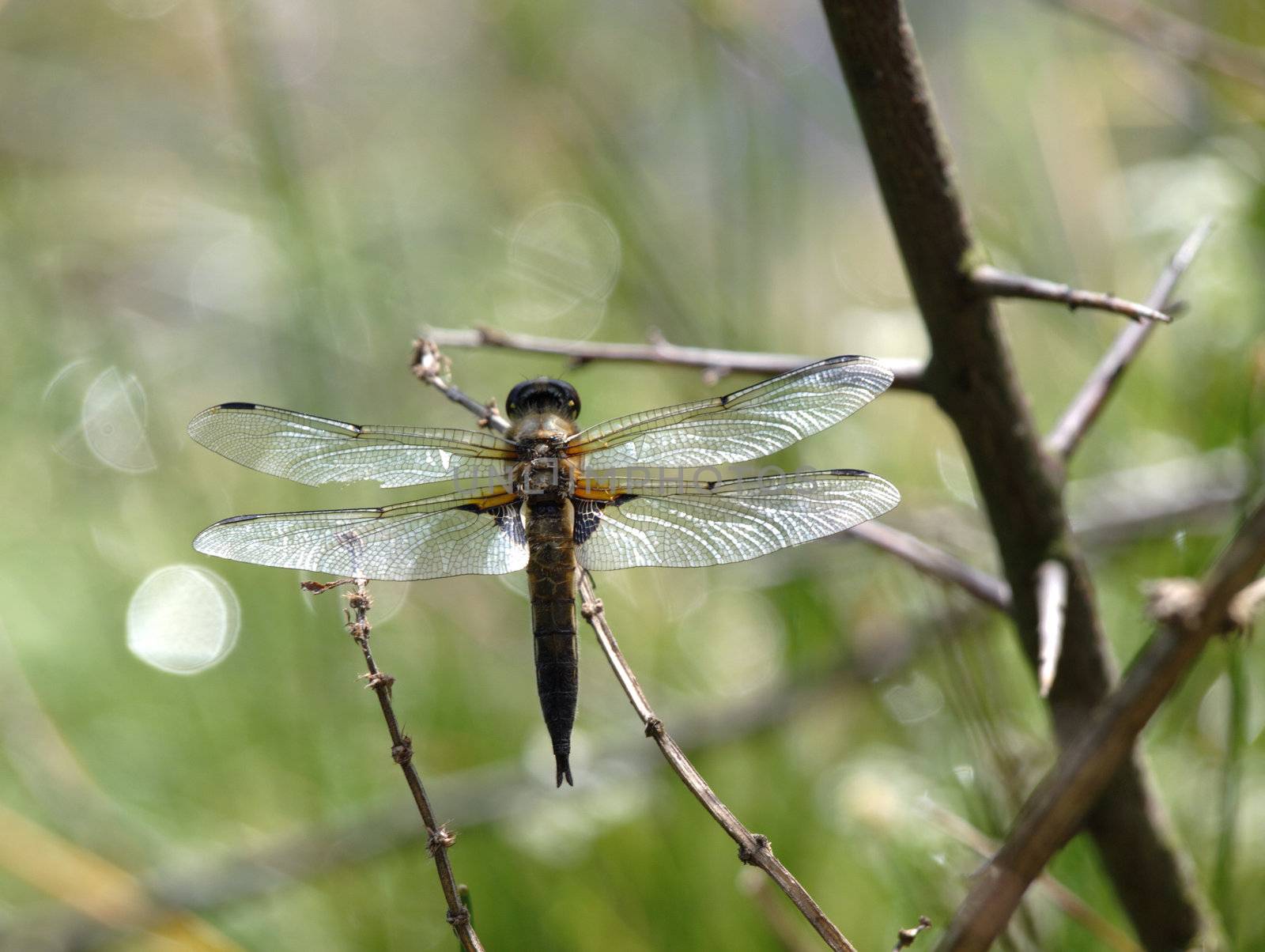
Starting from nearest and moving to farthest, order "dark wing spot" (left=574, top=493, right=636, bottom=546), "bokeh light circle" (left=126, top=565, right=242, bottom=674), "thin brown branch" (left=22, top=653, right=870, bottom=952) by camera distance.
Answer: "dark wing spot" (left=574, top=493, right=636, bottom=546)
"thin brown branch" (left=22, top=653, right=870, bottom=952)
"bokeh light circle" (left=126, top=565, right=242, bottom=674)

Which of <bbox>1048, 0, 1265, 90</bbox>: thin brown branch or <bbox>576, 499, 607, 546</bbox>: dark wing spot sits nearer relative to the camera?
<bbox>576, 499, 607, 546</bbox>: dark wing spot

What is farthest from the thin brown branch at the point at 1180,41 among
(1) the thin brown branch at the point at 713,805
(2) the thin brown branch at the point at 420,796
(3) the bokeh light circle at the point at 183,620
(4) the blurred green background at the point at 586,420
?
(3) the bokeh light circle at the point at 183,620

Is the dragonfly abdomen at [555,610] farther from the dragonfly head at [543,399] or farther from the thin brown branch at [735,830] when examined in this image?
the thin brown branch at [735,830]

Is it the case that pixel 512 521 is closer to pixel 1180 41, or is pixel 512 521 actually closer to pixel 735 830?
pixel 735 830

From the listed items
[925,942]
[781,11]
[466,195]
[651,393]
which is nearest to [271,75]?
[651,393]

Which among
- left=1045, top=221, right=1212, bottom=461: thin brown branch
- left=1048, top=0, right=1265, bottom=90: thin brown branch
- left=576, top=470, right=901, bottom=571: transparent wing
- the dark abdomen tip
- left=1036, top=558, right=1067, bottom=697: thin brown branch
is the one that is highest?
left=1048, top=0, right=1265, bottom=90: thin brown branch

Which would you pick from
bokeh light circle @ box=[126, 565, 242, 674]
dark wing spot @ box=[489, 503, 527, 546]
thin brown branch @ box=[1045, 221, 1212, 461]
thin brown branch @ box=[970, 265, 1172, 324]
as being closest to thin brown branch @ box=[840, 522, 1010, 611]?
thin brown branch @ box=[1045, 221, 1212, 461]

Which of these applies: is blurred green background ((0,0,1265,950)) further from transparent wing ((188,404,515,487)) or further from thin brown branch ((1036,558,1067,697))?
transparent wing ((188,404,515,487))
